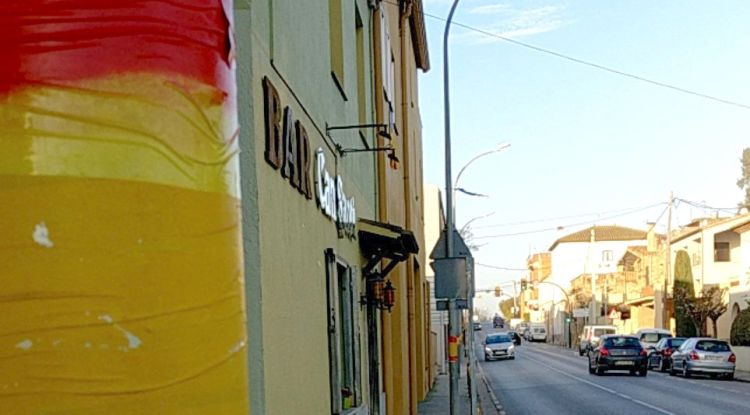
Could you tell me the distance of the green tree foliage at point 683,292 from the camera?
164 feet

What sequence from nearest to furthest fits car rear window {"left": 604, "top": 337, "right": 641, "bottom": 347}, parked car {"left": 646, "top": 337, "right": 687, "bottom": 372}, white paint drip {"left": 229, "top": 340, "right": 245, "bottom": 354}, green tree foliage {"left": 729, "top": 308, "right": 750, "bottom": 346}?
white paint drip {"left": 229, "top": 340, "right": 245, "bottom": 354} < car rear window {"left": 604, "top": 337, "right": 641, "bottom": 347} < green tree foliage {"left": 729, "top": 308, "right": 750, "bottom": 346} < parked car {"left": 646, "top": 337, "right": 687, "bottom": 372}

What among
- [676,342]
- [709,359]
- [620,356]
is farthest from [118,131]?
[676,342]

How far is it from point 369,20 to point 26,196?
1046cm

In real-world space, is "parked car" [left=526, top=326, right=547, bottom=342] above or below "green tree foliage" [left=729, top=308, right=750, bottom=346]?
below

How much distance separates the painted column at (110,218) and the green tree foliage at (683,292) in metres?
48.2

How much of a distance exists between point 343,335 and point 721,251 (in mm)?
45801

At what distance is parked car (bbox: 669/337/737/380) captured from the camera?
112 feet

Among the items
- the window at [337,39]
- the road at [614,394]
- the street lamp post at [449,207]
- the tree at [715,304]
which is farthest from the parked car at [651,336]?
the window at [337,39]

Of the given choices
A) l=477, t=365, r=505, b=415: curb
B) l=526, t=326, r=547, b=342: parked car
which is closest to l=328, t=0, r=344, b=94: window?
l=477, t=365, r=505, b=415: curb

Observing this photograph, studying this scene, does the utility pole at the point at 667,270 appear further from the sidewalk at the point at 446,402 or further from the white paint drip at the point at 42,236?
the white paint drip at the point at 42,236

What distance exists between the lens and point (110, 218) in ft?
10.8

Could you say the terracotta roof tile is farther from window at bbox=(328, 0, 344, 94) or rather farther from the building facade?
window at bbox=(328, 0, 344, 94)

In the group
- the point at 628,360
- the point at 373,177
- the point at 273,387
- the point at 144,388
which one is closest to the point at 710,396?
the point at 628,360

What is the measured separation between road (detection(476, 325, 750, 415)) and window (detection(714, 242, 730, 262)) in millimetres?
13925
